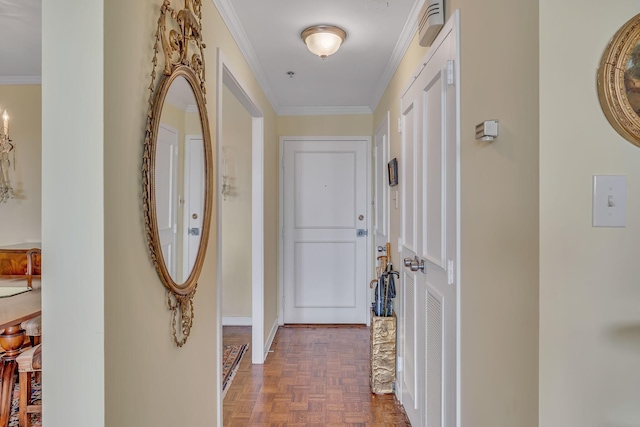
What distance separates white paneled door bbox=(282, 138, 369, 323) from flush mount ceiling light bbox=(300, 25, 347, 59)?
1830 mm

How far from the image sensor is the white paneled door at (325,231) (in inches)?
162

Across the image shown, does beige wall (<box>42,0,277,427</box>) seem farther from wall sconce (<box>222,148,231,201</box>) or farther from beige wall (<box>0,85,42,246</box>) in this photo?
wall sconce (<box>222,148,231,201</box>)

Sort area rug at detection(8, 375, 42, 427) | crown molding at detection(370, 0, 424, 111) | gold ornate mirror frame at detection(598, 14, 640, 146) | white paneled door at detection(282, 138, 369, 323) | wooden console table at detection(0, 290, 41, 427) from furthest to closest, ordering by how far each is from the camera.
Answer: white paneled door at detection(282, 138, 369, 323) → area rug at detection(8, 375, 42, 427) → crown molding at detection(370, 0, 424, 111) → wooden console table at detection(0, 290, 41, 427) → gold ornate mirror frame at detection(598, 14, 640, 146)

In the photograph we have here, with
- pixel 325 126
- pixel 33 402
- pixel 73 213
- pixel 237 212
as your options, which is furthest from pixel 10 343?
pixel 325 126

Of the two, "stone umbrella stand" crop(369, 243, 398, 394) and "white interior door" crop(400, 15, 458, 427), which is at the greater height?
"white interior door" crop(400, 15, 458, 427)

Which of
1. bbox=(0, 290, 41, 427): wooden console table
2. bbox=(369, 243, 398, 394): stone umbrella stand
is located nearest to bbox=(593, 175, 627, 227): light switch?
bbox=(369, 243, 398, 394): stone umbrella stand

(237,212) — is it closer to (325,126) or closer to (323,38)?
(325,126)

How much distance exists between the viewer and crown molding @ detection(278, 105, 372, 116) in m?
4.02

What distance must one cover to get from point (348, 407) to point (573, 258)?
1.96 metres

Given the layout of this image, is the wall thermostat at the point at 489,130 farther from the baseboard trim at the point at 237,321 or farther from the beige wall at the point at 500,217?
the baseboard trim at the point at 237,321

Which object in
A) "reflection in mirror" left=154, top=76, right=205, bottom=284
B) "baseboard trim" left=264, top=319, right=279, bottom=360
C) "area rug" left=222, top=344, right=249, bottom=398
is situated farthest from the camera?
"baseboard trim" left=264, top=319, right=279, bottom=360

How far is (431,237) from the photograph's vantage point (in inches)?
70.6

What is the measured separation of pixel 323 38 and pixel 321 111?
1.84 m

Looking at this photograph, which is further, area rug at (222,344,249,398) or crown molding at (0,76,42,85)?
crown molding at (0,76,42,85)
